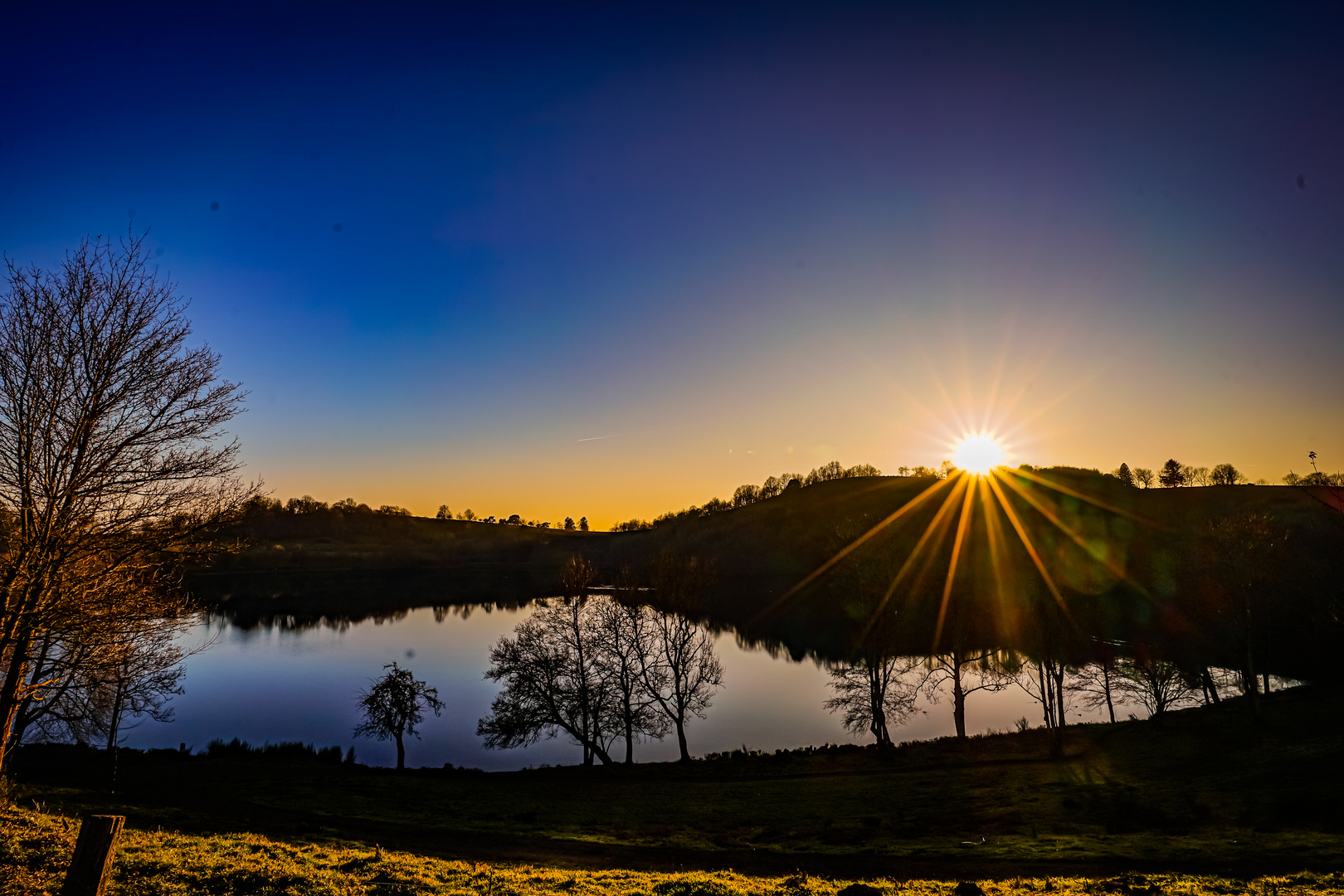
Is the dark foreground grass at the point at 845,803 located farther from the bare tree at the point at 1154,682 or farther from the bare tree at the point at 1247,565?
the bare tree at the point at 1247,565

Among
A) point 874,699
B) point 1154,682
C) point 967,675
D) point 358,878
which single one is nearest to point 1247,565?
point 1154,682

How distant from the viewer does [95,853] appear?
22.0 ft

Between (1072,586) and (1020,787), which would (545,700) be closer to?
(1020,787)

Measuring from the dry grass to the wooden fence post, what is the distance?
13.8 feet

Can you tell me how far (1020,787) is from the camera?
1088 inches

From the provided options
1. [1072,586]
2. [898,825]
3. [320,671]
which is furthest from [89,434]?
[320,671]

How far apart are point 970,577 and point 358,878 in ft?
177

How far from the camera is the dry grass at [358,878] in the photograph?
10273 millimetres

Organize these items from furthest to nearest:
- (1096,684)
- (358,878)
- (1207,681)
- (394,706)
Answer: (1096,684), (1207,681), (394,706), (358,878)

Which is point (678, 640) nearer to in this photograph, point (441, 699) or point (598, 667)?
point (598, 667)

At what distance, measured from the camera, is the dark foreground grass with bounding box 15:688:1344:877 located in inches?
708

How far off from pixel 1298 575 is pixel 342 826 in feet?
252

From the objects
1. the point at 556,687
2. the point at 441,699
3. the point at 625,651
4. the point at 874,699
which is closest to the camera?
the point at 556,687

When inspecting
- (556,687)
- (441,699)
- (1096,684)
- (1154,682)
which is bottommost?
(441,699)
